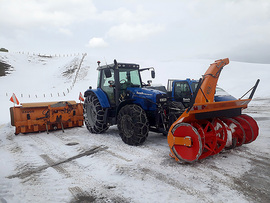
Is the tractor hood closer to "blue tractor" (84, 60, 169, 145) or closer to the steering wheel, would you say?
"blue tractor" (84, 60, 169, 145)

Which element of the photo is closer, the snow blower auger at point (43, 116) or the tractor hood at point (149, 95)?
the tractor hood at point (149, 95)

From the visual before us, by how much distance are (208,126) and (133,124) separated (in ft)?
5.43

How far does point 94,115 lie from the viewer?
653 centimetres

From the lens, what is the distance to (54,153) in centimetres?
475

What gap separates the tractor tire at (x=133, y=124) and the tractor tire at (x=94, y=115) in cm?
119

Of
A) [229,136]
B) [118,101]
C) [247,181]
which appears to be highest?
[118,101]

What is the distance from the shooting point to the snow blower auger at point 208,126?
3570mm

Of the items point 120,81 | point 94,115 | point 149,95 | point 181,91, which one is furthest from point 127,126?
point 181,91

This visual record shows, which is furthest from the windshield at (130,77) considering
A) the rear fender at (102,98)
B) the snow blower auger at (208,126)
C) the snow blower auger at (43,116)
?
the snow blower auger at (43,116)

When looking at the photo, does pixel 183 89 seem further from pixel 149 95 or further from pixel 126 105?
pixel 126 105

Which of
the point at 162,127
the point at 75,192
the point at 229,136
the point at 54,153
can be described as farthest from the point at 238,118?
the point at 54,153

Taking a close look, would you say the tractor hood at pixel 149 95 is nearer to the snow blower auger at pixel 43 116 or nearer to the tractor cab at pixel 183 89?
the snow blower auger at pixel 43 116

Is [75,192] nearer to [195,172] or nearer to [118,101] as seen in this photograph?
[195,172]

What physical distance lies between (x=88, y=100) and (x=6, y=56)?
135 ft
